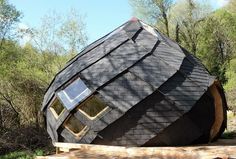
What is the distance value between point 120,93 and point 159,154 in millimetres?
1870

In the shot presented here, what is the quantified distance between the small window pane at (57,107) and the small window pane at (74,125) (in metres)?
0.48

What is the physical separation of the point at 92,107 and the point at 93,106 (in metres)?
0.03

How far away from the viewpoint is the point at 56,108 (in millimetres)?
10461

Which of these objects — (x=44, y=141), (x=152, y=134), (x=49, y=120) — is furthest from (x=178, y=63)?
(x=44, y=141)

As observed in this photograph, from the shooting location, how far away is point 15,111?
2077 cm

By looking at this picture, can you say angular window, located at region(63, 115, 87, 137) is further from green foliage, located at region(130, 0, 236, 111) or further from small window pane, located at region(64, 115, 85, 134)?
green foliage, located at region(130, 0, 236, 111)

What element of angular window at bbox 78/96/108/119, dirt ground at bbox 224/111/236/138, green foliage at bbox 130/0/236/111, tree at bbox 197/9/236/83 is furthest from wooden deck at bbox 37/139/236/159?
tree at bbox 197/9/236/83

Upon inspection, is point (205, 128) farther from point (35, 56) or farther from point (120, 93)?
point (35, 56)

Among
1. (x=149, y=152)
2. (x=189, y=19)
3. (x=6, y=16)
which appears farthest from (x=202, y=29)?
(x=149, y=152)

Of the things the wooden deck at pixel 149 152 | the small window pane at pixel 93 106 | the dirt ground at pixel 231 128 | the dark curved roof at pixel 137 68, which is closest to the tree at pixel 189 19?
the dirt ground at pixel 231 128

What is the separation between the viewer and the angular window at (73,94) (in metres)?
9.49

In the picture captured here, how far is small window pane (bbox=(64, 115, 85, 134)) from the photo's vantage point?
31.3 feet

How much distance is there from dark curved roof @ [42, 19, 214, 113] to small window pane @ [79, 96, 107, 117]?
24 cm

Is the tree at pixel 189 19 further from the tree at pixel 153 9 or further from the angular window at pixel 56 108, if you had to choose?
the angular window at pixel 56 108
